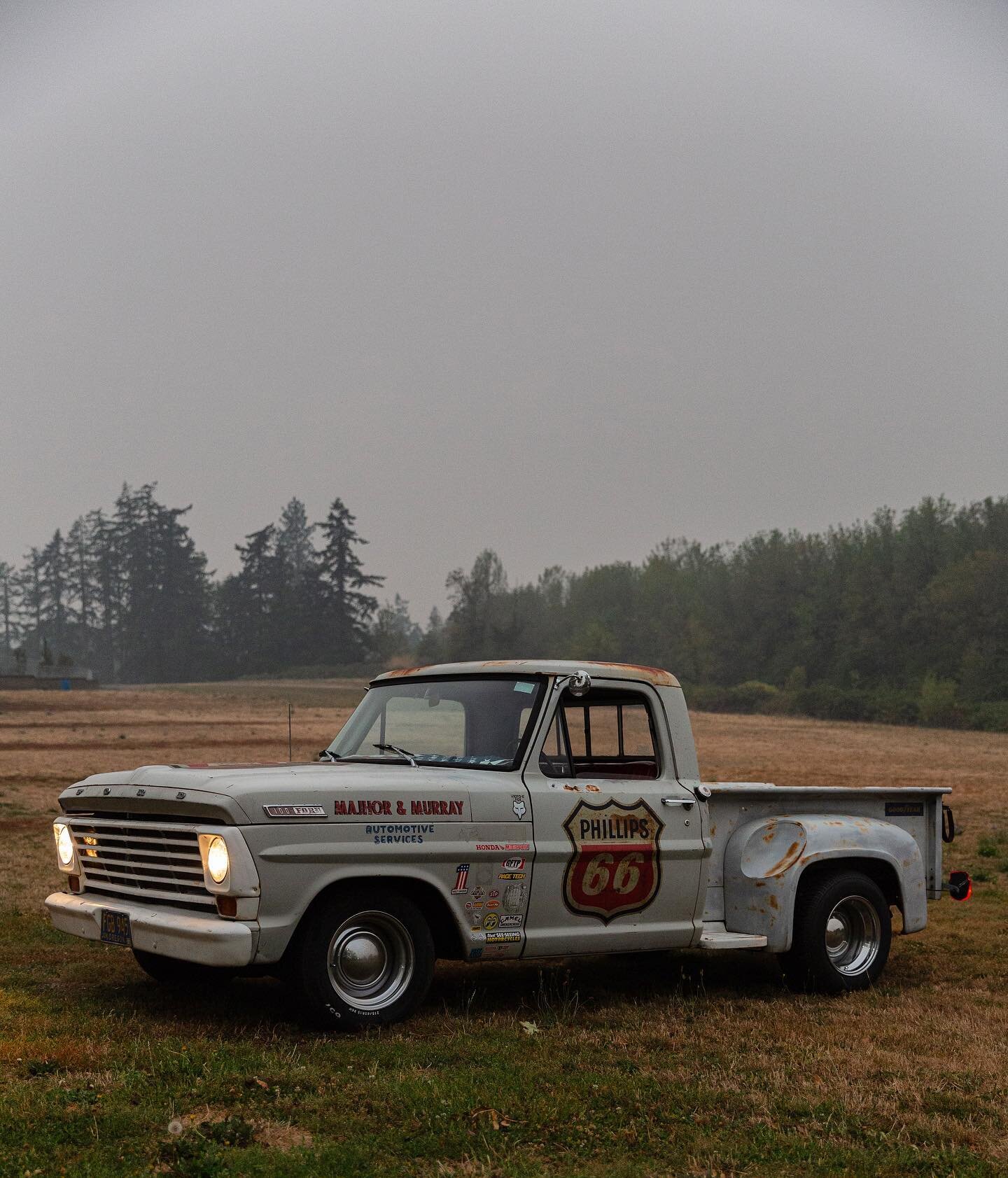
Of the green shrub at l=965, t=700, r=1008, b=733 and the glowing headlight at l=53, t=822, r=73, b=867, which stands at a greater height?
the glowing headlight at l=53, t=822, r=73, b=867

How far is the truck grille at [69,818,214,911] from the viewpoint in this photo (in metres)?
6.50

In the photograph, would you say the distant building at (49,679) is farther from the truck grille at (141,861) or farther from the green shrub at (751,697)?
the truck grille at (141,861)

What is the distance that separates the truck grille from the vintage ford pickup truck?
0.7 inches

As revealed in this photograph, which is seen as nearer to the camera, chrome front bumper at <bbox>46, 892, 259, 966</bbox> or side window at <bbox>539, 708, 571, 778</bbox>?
chrome front bumper at <bbox>46, 892, 259, 966</bbox>

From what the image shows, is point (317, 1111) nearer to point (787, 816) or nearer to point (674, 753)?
point (674, 753)

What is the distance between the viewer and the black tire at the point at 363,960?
21.1 feet

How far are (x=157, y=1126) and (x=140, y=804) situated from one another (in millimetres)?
2019

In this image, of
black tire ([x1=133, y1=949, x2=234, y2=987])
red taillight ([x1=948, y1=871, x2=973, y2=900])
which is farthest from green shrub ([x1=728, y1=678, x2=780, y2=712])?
black tire ([x1=133, y1=949, x2=234, y2=987])

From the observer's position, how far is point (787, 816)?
329 inches

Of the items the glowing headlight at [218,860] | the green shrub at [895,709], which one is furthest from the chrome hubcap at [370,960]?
the green shrub at [895,709]

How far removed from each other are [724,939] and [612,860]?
3.10 feet

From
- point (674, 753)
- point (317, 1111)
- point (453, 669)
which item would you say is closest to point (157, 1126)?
point (317, 1111)

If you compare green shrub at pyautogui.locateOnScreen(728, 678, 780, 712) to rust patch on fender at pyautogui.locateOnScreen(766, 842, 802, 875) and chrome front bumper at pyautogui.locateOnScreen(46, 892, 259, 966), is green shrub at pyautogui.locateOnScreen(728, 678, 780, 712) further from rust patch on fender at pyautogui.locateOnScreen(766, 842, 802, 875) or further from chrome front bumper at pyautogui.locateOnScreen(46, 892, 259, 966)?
chrome front bumper at pyautogui.locateOnScreen(46, 892, 259, 966)

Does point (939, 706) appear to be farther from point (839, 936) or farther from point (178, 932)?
point (178, 932)
